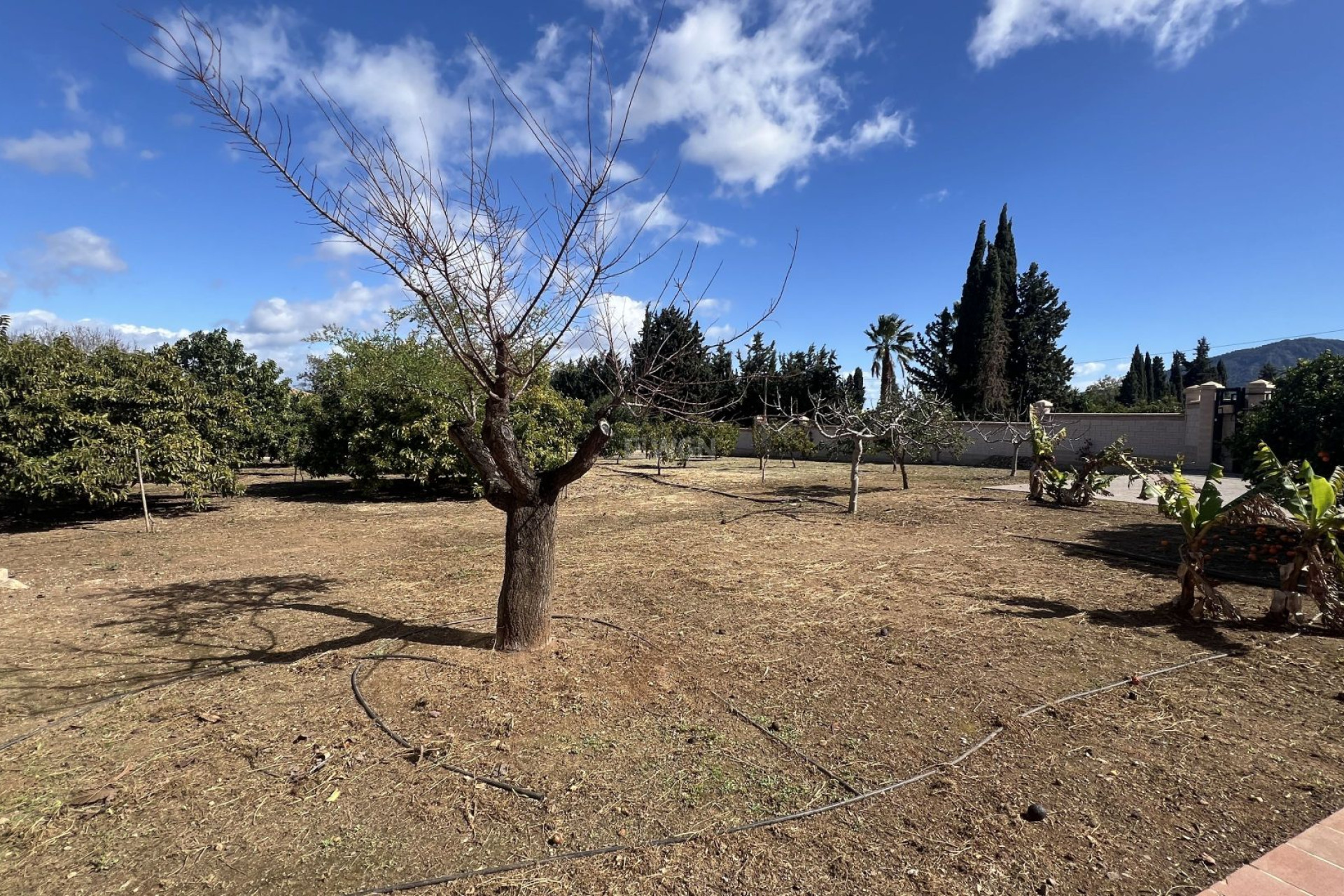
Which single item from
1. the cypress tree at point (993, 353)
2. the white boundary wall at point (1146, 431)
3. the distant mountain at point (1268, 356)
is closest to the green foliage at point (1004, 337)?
the cypress tree at point (993, 353)

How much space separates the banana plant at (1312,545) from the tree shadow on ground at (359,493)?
13075 mm

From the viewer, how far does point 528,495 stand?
373 centimetres

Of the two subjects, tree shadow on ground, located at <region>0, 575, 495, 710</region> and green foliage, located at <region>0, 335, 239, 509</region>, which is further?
green foliage, located at <region>0, 335, 239, 509</region>

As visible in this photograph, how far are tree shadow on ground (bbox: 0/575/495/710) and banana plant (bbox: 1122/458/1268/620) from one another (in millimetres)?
5251

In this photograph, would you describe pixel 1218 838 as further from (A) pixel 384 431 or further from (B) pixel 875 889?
(A) pixel 384 431

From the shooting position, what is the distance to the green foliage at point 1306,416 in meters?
6.69

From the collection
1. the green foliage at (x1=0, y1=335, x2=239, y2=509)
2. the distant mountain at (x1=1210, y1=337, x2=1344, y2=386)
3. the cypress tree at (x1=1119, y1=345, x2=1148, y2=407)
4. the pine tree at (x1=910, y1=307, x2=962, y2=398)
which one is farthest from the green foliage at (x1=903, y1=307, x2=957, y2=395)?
the distant mountain at (x1=1210, y1=337, x2=1344, y2=386)

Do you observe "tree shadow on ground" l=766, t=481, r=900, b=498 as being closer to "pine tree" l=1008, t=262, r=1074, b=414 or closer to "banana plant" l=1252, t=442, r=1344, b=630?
"banana plant" l=1252, t=442, r=1344, b=630

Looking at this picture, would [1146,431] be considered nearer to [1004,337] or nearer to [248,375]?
[1004,337]

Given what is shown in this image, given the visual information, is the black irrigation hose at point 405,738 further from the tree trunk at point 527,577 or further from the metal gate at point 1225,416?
the metal gate at point 1225,416

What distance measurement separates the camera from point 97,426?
915cm

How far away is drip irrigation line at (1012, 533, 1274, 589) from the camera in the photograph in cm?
587

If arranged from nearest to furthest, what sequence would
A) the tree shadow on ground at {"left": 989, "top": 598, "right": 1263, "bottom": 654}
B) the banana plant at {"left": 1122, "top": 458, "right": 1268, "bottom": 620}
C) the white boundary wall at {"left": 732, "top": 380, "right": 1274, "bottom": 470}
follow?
the tree shadow on ground at {"left": 989, "top": 598, "right": 1263, "bottom": 654} → the banana plant at {"left": 1122, "top": 458, "right": 1268, "bottom": 620} → the white boundary wall at {"left": 732, "top": 380, "right": 1274, "bottom": 470}

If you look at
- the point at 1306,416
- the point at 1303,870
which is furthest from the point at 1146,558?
the point at 1303,870
